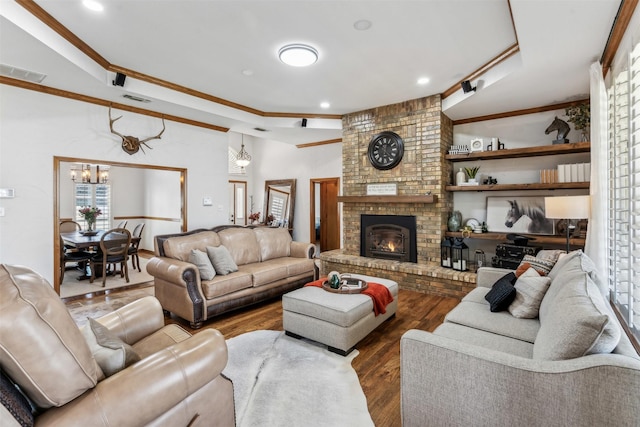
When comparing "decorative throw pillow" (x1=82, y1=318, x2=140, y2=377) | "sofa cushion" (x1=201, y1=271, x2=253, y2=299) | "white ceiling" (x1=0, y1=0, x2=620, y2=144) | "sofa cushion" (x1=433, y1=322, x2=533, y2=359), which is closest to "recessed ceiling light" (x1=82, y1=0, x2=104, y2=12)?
"white ceiling" (x1=0, y1=0, x2=620, y2=144)

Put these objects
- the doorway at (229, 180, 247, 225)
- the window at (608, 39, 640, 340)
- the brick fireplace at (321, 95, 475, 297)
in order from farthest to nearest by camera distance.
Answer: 1. the doorway at (229, 180, 247, 225)
2. the brick fireplace at (321, 95, 475, 297)
3. the window at (608, 39, 640, 340)

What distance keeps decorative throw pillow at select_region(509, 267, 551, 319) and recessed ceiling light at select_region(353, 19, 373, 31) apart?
2.47 meters

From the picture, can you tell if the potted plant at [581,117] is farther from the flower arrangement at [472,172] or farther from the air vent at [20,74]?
the air vent at [20,74]

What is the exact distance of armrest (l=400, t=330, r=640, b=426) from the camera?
44.8 inches

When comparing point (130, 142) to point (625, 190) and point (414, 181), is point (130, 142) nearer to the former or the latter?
point (414, 181)

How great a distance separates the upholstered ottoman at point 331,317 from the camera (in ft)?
8.72

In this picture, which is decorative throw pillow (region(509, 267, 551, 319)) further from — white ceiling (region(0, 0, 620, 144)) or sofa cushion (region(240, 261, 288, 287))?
sofa cushion (region(240, 261, 288, 287))

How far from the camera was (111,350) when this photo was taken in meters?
1.35

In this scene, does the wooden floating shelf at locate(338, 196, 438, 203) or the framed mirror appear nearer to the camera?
the wooden floating shelf at locate(338, 196, 438, 203)

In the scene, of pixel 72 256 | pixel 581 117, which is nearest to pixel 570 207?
pixel 581 117

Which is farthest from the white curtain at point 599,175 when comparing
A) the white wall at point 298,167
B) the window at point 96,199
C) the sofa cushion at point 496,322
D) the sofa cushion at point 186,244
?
the window at point 96,199

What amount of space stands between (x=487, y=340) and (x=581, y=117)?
3.63 metres

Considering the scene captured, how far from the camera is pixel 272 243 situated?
16.1ft

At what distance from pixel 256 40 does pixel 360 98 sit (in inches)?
84.6
